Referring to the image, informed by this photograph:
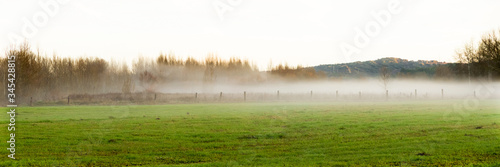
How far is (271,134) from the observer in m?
18.7

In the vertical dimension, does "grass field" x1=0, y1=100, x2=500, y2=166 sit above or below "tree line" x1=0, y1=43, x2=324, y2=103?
below

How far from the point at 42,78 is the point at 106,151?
66.9m

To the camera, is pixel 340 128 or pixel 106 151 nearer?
pixel 106 151

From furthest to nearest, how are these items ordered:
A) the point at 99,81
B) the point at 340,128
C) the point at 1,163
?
the point at 99,81 → the point at 340,128 → the point at 1,163

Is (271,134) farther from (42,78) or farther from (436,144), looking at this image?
(42,78)

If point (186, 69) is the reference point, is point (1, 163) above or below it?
below

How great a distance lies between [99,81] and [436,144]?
81.4 meters

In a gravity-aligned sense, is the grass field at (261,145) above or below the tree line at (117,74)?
below

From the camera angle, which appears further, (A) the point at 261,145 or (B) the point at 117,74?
(B) the point at 117,74

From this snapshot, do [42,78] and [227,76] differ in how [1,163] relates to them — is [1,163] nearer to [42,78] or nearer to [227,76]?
[42,78]

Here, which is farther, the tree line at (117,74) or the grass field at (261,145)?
the tree line at (117,74)

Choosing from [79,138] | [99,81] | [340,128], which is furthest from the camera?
[99,81]

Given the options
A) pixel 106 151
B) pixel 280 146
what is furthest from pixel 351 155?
pixel 106 151

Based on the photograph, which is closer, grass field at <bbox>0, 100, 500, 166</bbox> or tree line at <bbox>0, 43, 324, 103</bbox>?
grass field at <bbox>0, 100, 500, 166</bbox>
